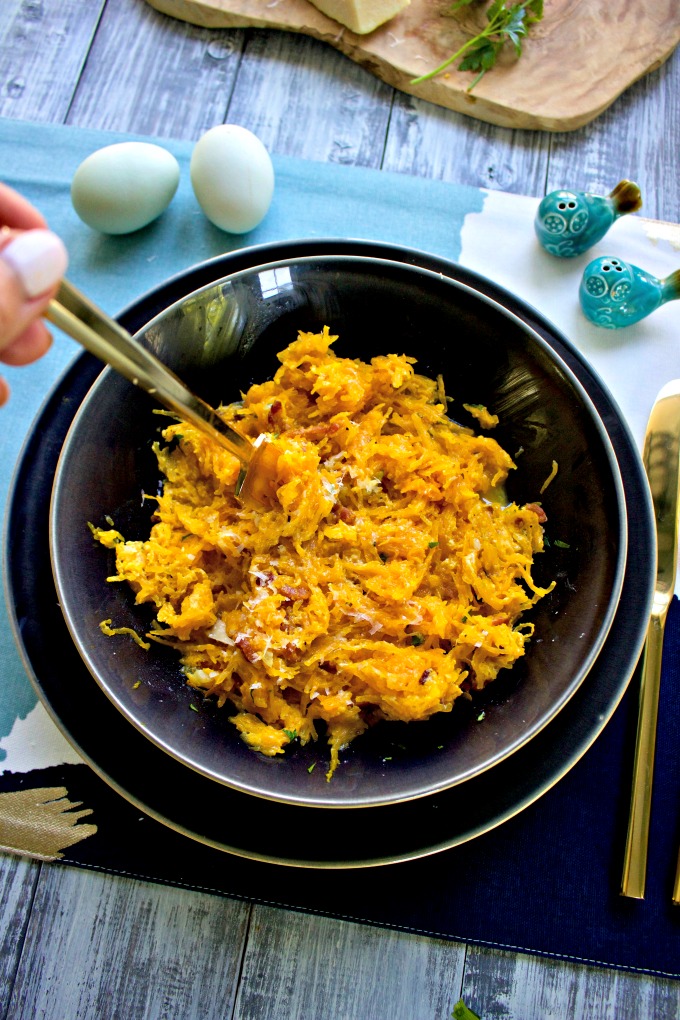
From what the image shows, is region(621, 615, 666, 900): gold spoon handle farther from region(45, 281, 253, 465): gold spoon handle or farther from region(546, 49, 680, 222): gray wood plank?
region(546, 49, 680, 222): gray wood plank

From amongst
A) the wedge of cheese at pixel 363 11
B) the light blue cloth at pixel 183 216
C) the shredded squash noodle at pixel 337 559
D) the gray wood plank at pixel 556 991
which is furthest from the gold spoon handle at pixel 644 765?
the wedge of cheese at pixel 363 11

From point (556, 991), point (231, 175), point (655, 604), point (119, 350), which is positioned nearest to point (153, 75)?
point (231, 175)

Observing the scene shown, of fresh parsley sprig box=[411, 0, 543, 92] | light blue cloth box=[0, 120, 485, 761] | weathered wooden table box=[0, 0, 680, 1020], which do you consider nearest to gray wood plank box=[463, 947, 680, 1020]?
weathered wooden table box=[0, 0, 680, 1020]

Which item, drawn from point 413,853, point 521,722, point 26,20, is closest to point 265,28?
point 26,20

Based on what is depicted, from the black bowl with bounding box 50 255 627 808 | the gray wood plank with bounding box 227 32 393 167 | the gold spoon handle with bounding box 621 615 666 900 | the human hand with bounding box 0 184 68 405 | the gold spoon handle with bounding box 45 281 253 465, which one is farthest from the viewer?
the gray wood plank with bounding box 227 32 393 167

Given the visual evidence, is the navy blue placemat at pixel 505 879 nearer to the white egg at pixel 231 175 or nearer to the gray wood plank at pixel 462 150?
the white egg at pixel 231 175

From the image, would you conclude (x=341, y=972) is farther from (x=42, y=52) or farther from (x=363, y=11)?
(x=42, y=52)
